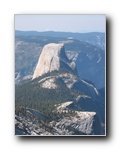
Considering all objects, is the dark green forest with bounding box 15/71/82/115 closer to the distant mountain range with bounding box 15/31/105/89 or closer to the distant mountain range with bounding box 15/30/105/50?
the distant mountain range with bounding box 15/31/105/89

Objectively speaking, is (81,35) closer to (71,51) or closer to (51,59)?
(71,51)

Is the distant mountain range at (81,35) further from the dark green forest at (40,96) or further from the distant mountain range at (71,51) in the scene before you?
the dark green forest at (40,96)

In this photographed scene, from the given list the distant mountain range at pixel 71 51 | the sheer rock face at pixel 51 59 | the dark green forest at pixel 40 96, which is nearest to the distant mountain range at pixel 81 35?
the distant mountain range at pixel 71 51

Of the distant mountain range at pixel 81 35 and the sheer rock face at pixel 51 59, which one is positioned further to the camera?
the sheer rock face at pixel 51 59

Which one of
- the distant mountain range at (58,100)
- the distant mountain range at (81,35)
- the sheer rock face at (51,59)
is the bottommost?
the distant mountain range at (58,100)

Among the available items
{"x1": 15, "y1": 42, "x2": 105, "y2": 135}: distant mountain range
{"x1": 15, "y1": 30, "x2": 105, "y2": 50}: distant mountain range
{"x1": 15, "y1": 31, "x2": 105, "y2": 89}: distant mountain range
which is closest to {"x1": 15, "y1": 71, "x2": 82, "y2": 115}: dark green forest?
{"x1": 15, "y1": 42, "x2": 105, "y2": 135}: distant mountain range

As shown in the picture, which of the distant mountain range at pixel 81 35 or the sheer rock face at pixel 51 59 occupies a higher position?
the distant mountain range at pixel 81 35

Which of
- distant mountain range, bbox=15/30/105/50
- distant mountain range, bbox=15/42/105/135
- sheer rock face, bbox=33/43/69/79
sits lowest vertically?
distant mountain range, bbox=15/42/105/135
